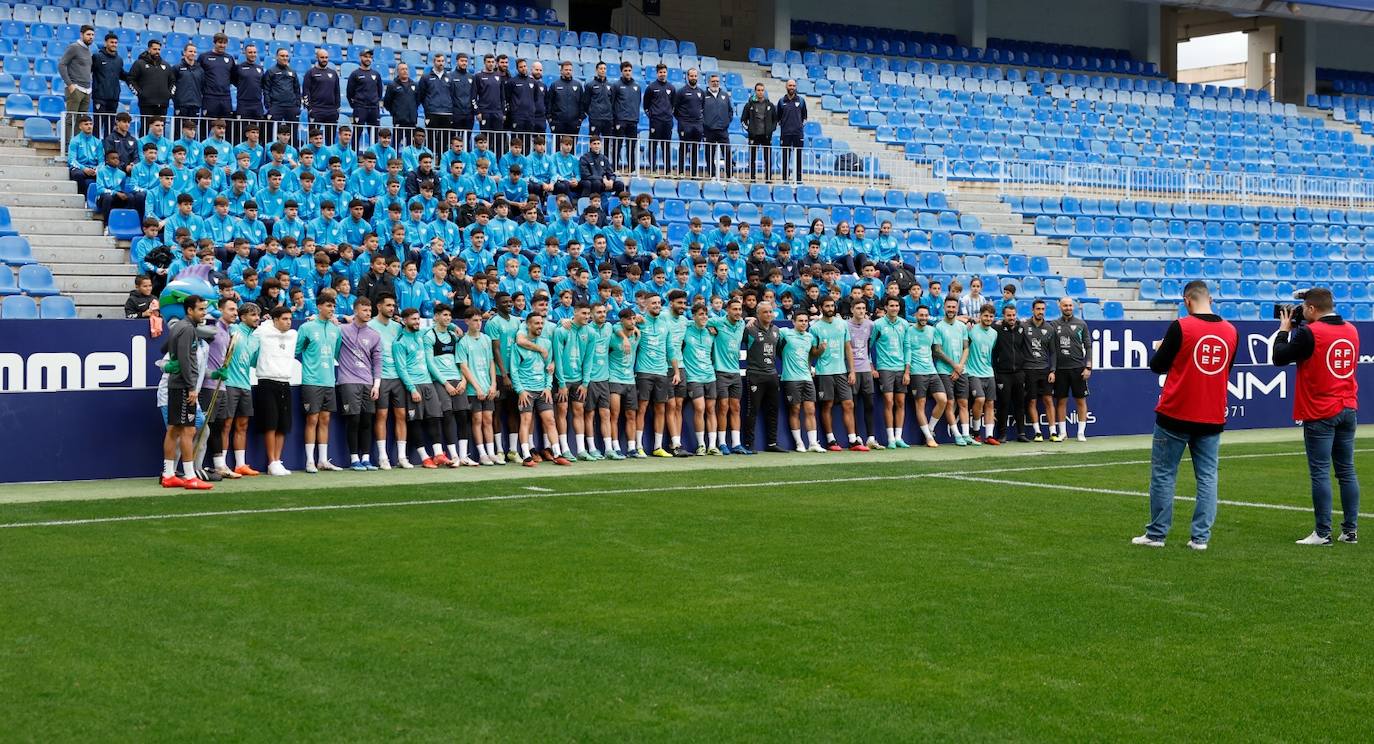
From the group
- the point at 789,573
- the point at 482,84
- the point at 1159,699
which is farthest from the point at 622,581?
the point at 482,84

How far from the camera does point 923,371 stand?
21109 mm

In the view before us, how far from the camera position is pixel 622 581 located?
9.60 metres

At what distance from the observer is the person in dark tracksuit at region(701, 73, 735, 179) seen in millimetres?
26484

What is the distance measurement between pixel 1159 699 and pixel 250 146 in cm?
1661

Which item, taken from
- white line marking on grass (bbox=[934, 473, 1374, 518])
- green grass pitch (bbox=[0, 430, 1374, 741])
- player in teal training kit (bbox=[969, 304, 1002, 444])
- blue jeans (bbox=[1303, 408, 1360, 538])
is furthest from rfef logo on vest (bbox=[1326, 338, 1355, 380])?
player in teal training kit (bbox=[969, 304, 1002, 444])

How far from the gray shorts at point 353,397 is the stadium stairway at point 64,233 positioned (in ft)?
11.5

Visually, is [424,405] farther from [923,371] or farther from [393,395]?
[923,371]

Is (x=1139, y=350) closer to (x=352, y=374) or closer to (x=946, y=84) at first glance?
(x=352, y=374)

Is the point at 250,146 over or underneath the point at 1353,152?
underneath

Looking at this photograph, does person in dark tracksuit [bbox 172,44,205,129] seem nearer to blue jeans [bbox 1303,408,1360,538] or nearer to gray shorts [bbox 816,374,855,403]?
gray shorts [bbox 816,374,855,403]

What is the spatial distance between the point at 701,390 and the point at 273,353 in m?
5.57

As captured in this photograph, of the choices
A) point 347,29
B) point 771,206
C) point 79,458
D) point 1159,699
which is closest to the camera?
point 1159,699

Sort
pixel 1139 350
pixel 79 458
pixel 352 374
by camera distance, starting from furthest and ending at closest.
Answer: pixel 1139 350
pixel 352 374
pixel 79 458

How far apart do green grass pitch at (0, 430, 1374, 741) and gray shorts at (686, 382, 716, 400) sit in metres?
5.62
